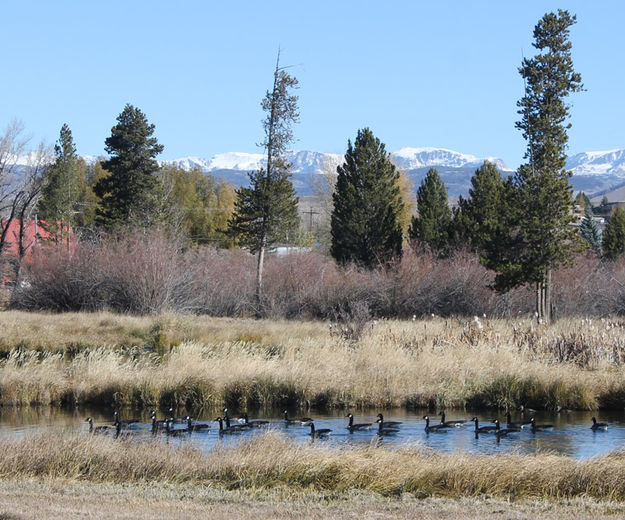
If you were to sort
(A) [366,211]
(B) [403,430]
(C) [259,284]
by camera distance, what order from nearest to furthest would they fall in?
(B) [403,430]
(C) [259,284]
(A) [366,211]

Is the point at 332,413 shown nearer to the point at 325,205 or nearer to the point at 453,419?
the point at 453,419

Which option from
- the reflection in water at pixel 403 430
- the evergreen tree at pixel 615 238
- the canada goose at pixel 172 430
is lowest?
the reflection in water at pixel 403 430

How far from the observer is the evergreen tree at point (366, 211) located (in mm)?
50719

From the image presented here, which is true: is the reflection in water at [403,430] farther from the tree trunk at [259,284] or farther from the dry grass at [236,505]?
the tree trunk at [259,284]

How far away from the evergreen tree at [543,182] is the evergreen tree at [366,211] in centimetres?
955

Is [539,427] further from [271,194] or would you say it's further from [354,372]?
[271,194]

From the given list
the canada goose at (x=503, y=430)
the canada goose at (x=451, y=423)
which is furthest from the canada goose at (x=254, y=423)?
the canada goose at (x=503, y=430)

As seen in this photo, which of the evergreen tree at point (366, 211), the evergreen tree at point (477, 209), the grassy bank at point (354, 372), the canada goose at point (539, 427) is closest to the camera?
the canada goose at point (539, 427)

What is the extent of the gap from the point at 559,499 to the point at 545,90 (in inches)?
1337

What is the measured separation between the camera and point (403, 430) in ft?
63.7

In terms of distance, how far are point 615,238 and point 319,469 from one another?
5951cm

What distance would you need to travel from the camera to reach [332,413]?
22516mm

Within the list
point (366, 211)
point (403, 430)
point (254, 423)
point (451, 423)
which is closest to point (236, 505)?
point (254, 423)

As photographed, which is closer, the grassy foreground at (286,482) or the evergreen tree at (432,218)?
the grassy foreground at (286,482)
